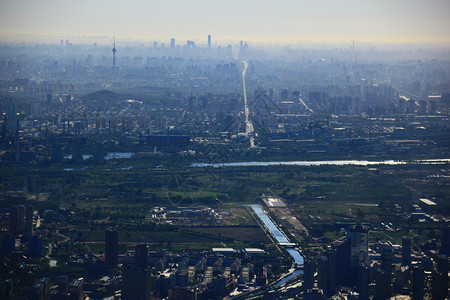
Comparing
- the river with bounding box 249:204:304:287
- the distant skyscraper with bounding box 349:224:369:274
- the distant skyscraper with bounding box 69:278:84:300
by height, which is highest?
the distant skyscraper with bounding box 349:224:369:274

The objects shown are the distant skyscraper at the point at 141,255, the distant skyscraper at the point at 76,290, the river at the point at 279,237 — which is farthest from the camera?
the river at the point at 279,237

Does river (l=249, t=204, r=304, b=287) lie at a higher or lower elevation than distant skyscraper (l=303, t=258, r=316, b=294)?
lower

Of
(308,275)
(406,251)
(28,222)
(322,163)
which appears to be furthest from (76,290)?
(322,163)

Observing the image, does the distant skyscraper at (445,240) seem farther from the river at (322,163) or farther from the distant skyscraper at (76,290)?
the river at (322,163)

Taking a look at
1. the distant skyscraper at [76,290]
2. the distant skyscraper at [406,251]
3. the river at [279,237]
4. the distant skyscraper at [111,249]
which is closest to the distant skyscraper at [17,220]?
the distant skyscraper at [111,249]

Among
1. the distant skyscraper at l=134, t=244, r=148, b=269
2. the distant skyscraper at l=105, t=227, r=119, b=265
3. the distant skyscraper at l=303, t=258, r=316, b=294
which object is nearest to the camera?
the distant skyscraper at l=303, t=258, r=316, b=294

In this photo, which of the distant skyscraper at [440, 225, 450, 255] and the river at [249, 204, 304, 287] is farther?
the distant skyscraper at [440, 225, 450, 255]

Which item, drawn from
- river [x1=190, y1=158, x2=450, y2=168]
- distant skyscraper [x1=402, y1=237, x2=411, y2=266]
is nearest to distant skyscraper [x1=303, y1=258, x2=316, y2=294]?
distant skyscraper [x1=402, y1=237, x2=411, y2=266]

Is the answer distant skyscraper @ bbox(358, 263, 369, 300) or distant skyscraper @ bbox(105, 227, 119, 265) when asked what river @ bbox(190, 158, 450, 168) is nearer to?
distant skyscraper @ bbox(105, 227, 119, 265)

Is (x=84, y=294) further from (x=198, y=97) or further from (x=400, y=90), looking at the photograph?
(x=400, y=90)

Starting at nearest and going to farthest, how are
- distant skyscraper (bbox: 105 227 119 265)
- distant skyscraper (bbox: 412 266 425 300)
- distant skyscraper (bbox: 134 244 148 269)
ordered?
distant skyscraper (bbox: 412 266 425 300) < distant skyscraper (bbox: 134 244 148 269) < distant skyscraper (bbox: 105 227 119 265)

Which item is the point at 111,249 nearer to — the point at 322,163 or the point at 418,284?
the point at 418,284

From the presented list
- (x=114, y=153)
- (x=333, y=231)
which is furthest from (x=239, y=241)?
(x=114, y=153)
